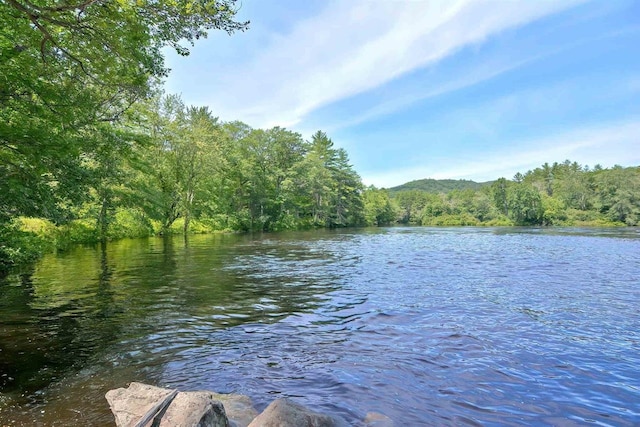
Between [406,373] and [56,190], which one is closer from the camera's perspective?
[406,373]

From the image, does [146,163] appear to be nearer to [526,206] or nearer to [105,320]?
[105,320]

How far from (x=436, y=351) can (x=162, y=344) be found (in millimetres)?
5448

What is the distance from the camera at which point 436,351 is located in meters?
7.18

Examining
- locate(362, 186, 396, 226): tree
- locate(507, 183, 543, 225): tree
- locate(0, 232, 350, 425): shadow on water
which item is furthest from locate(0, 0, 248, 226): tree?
locate(507, 183, 543, 225): tree

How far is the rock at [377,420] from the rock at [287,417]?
0.54 meters

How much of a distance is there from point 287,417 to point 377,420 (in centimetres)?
141

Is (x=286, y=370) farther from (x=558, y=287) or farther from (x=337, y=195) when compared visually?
(x=337, y=195)

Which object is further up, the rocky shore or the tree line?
the tree line

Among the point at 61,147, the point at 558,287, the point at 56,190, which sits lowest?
the point at 558,287

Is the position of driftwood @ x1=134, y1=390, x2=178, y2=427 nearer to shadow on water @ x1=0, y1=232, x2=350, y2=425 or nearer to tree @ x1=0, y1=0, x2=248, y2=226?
shadow on water @ x1=0, y1=232, x2=350, y2=425

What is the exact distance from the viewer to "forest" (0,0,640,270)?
8.20 m

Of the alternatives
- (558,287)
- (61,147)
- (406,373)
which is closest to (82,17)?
(61,147)

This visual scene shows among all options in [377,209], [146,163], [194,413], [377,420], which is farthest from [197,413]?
[377,209]

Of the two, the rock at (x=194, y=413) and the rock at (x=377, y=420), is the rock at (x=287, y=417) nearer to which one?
the rock at (x=194, y=413)
